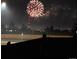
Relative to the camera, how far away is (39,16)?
183 cm

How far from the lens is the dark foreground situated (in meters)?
1.85

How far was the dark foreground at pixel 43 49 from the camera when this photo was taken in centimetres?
185

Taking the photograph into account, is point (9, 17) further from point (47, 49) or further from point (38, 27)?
point (47, 49)

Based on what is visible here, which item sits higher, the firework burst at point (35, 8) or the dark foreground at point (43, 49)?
the firework burst at point (35, 8)

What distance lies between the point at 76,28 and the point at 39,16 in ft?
1.29

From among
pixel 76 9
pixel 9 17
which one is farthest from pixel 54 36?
pixel 9 17

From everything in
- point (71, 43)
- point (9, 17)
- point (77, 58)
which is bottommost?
point (77, 58)

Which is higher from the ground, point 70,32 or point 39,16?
point 39,16

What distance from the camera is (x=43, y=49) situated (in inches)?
73.6

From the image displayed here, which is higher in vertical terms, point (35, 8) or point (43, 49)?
point (35, 8)

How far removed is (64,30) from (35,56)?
405 mm

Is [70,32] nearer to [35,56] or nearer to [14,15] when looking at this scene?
[35,56]

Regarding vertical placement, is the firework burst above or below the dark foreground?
above

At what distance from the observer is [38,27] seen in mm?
1827
